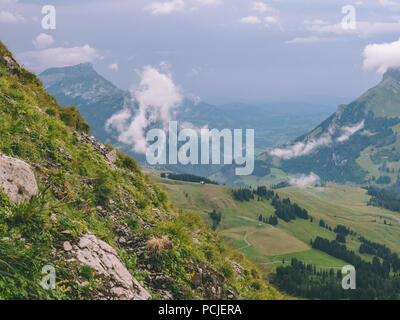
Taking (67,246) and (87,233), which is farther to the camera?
(87,233)

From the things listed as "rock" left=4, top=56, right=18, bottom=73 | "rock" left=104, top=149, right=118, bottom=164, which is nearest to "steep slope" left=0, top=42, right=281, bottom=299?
"rock" left=104, top=149, right=118, bottom=164

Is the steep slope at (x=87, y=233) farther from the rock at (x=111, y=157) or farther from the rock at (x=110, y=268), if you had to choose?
the rock at (x=111, y=157)

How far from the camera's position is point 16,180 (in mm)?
11734

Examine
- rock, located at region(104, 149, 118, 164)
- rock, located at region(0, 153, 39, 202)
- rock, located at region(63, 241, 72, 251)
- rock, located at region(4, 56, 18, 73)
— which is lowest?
rock, located at region(63, 241, 72, 251)

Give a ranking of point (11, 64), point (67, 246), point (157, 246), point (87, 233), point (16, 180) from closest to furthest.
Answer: point (67, 246) < point (16, 180) < point (87, 233) < point (157, 246) < point (11, 64)

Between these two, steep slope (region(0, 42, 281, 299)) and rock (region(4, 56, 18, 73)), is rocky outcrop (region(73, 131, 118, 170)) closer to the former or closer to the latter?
steep slope (region(0, 42, 281, 299))

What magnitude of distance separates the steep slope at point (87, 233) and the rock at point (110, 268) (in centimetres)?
4

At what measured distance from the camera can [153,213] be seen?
20.3 metres

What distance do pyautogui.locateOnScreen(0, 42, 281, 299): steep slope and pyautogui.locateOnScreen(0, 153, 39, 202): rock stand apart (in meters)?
0.05

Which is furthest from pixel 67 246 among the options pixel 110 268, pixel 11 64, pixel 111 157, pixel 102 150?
pixel 11 64

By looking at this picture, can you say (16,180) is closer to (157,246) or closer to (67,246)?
(67,246)

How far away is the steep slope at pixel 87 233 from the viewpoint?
9711 millimetres

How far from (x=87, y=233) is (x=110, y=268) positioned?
1739mm

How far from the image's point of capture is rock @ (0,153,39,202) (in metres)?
11.2
